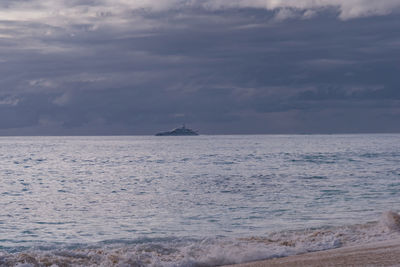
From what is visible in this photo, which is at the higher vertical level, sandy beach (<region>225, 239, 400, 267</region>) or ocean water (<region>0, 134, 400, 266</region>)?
sandy beach (<region>225, 239, 400, 267</region>)

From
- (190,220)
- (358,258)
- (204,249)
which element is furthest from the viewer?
(190,220)

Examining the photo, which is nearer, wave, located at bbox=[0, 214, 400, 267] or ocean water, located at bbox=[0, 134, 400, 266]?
wave, located at bbox=[0, 214, 400, 267]

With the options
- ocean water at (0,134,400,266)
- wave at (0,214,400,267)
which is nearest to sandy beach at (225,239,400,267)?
wave at (0,214,400,267)

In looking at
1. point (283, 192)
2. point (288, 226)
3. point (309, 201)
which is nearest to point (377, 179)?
point (283, 192)

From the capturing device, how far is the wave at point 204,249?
1206 centimetres

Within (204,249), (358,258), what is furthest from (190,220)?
(358,258)

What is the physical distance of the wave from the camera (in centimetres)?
1206

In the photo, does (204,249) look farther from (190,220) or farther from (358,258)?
(190,220)

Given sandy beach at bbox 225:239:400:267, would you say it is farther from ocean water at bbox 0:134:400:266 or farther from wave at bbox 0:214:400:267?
ocean water at bbox 0:134:400:266

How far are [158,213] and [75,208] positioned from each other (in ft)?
15.0

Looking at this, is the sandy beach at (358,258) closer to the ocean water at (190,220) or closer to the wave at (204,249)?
the wave at (204,249)

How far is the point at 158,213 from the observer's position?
2050 cm

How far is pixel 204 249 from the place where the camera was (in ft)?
44.3

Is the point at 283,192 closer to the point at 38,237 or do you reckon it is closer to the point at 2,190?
the point at 38,237
